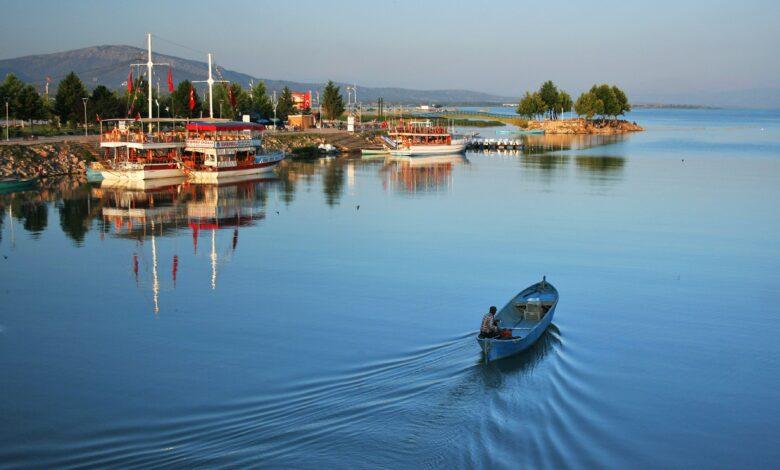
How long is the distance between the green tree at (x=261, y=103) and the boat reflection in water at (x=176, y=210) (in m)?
62.6

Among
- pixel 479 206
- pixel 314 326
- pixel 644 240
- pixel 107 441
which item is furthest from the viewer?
pixel 479 206

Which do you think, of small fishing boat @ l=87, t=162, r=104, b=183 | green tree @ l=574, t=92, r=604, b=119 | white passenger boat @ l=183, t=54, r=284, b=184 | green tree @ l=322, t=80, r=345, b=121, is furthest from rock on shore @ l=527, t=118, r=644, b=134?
small fishing boat @ l=87, t=162, r=104, b=183

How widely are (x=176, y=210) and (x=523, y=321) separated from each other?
35.7 meters

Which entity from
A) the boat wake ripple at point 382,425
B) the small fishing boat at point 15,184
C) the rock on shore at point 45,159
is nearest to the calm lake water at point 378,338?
the boat wake ripple at point 382,425

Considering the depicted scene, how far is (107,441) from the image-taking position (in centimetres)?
1814

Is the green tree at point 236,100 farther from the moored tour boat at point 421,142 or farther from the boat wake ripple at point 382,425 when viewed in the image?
the boat wake ripple at point 382,425

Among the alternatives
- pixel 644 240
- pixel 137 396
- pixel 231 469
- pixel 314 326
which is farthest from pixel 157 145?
pixel 231 469

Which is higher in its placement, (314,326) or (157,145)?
(157,145)

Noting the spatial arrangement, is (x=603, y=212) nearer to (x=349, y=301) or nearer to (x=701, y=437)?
(x=349, y=301)

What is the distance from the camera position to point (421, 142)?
114 meters

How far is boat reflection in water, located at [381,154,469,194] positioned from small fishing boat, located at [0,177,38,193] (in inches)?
1172

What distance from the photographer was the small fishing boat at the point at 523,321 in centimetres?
2336

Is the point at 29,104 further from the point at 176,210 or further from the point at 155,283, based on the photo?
the point at 155,283

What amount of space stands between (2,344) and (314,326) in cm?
1003
